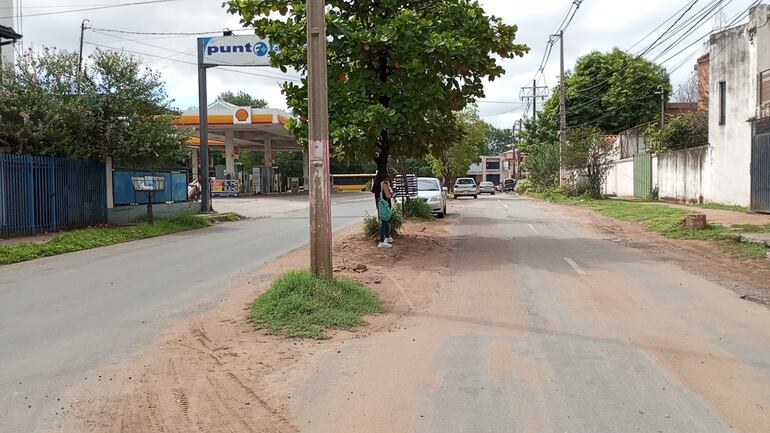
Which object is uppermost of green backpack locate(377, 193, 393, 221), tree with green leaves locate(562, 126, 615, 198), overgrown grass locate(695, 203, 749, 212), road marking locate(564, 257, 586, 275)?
tree with green leaves locate(562, 126, 615, 198)

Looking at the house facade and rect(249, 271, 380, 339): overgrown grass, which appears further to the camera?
the house facade

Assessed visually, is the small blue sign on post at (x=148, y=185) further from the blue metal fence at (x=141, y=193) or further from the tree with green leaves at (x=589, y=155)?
the tree with green leaves at (x=589, y=155)

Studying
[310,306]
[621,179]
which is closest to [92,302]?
[310,306]

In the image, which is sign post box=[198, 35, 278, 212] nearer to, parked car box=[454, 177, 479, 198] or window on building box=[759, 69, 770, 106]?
window on building box=[759, 69, 770, 106]

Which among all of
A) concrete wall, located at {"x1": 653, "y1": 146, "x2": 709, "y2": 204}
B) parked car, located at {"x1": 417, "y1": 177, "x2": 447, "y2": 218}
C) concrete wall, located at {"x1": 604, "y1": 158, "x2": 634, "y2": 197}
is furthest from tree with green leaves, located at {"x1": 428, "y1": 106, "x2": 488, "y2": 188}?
parked car, located at {"x1": 417, "y1": 177, "x2": 447, "y2": 218}

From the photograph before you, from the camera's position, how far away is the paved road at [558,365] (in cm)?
434

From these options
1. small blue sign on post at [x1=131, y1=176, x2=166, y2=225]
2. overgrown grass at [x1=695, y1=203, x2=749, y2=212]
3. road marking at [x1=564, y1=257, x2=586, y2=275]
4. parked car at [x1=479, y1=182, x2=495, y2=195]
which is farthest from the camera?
parked car at [x1=479, y1=182, x2=495, y2=195]

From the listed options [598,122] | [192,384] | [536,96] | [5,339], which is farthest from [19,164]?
[536,96]

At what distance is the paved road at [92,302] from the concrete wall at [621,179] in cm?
2614

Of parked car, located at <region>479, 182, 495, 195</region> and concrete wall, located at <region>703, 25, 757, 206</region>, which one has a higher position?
concrete wall, located at <region>703, 25, 757, 206</region>

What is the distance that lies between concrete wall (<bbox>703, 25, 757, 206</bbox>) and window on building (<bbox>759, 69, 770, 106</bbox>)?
336 mm

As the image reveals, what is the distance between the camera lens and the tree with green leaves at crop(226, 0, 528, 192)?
11742mm

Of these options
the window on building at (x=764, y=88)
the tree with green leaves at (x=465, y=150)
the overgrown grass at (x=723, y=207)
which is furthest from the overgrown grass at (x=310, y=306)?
the tree with green leaves at (x=465, y=150)

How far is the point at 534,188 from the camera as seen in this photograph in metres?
47.7
